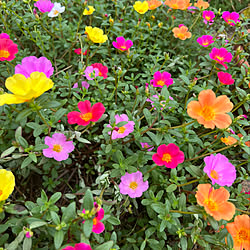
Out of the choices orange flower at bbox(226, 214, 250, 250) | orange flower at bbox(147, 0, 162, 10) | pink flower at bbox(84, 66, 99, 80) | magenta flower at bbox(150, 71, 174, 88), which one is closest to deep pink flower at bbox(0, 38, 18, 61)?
pink flower at bbox(84, 66, 99, 80)

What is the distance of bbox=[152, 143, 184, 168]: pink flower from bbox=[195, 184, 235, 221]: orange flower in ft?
0.78

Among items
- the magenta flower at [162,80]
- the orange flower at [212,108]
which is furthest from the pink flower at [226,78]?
the orange flower at [212,108]

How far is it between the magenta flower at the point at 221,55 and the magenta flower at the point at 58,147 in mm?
1422

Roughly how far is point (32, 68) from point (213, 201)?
4.24 ft

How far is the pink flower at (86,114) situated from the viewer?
1.38 m

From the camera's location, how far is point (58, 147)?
1.43 meters

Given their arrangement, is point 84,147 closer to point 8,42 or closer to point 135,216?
point 135,216

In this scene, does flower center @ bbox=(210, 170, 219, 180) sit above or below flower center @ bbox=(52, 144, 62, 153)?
below

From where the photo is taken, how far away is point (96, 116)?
1407 mm

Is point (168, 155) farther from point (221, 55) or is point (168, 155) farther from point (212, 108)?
point (221, 55)

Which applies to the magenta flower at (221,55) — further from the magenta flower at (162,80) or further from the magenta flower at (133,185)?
the magenta flower at (133,185)

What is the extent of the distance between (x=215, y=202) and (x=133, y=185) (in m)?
0.51

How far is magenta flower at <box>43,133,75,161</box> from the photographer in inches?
55.1

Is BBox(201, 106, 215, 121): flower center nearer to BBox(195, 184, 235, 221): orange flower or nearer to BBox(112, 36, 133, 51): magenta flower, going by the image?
BBox(195, 184, 235, 221): orange flower
